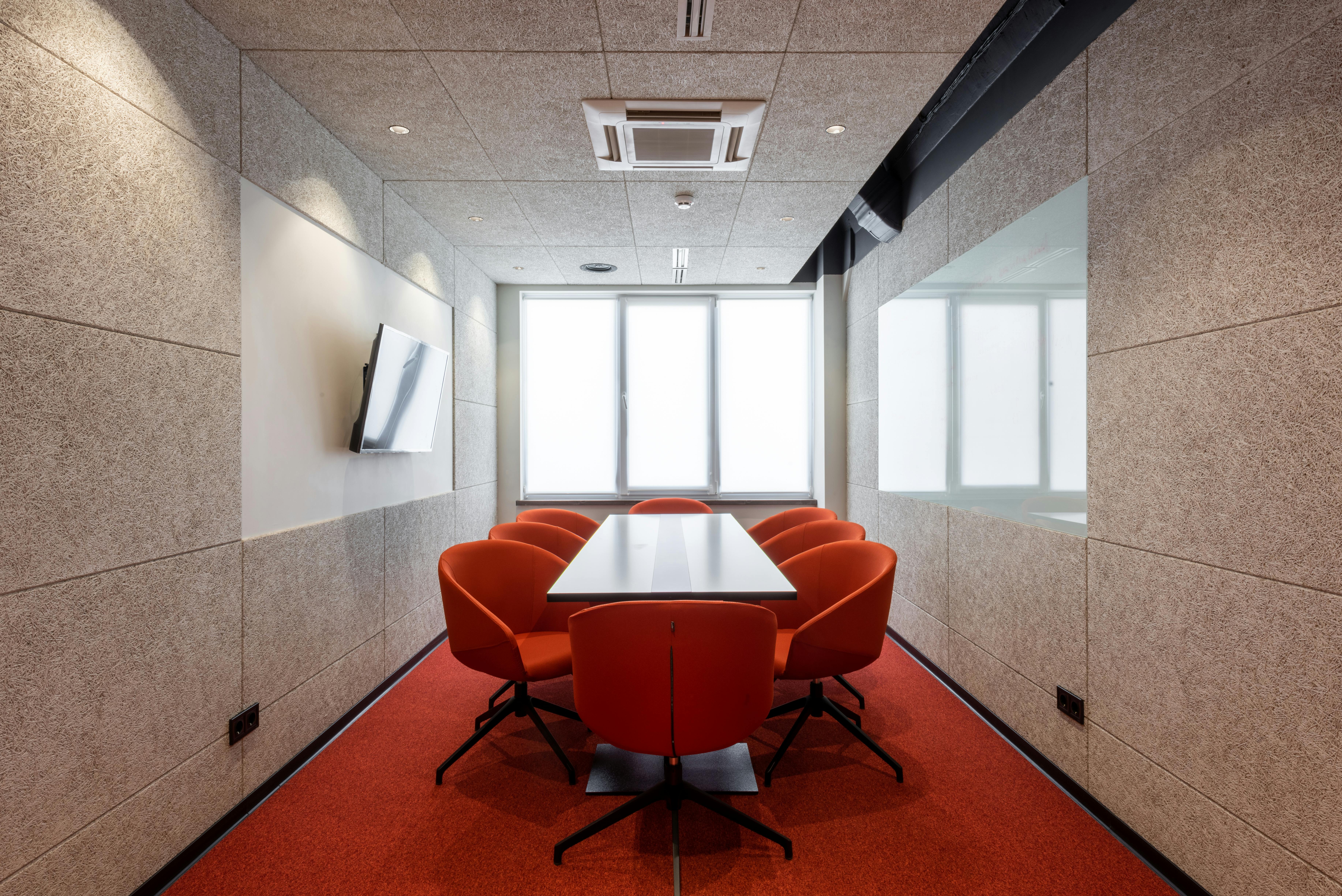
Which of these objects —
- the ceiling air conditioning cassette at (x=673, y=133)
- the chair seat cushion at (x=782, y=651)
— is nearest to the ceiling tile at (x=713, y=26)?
the ceiling air conditioning cassette at (x=673, y=133)

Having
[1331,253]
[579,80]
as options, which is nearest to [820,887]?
[1331,253]

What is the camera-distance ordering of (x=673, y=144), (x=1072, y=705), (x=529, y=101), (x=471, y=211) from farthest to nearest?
(x=471, y=211) < (x=673, y=144) < (x=529, y=101) < (x=1072, y=705)

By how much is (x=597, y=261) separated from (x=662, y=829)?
4.39 meters

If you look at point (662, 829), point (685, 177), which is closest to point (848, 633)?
point (662, 829)

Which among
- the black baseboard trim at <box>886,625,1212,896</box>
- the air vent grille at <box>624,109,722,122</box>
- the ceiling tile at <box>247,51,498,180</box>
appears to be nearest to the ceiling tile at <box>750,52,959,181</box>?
the air vent grille at <box>624,109,722,122</box>

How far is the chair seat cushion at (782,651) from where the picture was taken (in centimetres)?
237

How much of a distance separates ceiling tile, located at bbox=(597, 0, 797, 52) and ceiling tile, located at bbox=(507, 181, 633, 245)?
1.30 m

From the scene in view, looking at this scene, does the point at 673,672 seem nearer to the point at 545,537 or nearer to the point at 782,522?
the point at 545,537

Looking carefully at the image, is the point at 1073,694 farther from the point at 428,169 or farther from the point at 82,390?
the point at 428,169

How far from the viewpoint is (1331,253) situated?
4.79 ft

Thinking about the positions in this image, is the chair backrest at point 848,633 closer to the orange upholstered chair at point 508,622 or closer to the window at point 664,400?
the orange upholstered chair at point 508,622

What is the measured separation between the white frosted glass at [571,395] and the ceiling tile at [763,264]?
134 cm

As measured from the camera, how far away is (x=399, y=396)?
11.0ft

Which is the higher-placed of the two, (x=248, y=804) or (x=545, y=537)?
(x=545, y=537)
